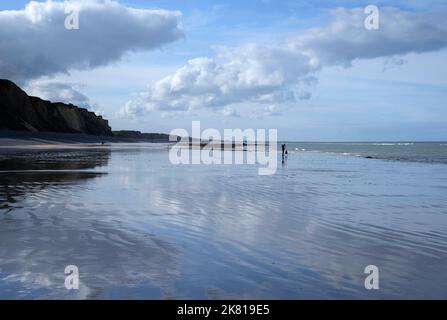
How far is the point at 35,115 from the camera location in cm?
11081

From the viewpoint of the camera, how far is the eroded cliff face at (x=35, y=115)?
96.4 meters

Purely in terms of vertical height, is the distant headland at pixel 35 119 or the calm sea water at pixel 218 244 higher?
the distant headland at pixel 35 119

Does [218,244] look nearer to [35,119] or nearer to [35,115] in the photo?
[35,119]

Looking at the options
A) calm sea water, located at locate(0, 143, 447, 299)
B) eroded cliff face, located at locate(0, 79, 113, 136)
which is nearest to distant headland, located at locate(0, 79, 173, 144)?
eroded cliff face, located at locate(0, 79, 113, 136)

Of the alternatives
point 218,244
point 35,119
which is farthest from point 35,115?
point 218,244

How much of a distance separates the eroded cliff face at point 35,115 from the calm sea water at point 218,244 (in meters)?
85.5

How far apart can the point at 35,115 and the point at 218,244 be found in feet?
370

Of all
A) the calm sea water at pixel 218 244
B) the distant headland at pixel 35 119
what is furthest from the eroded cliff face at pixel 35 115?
the calm sea water at pixel 218 244

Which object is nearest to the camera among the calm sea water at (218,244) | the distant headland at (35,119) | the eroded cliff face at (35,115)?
the calm sea water at (218,244)

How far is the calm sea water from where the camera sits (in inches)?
249

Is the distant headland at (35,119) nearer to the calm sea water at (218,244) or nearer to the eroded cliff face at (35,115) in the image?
the eroded cliff face at (35,115)

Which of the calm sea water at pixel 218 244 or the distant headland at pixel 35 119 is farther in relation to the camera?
the distant headland at pixel 35 119
